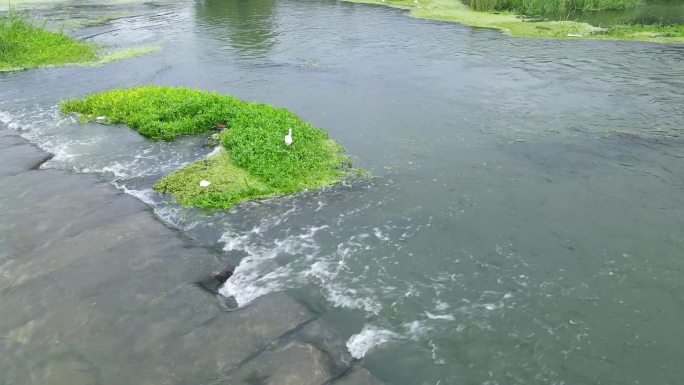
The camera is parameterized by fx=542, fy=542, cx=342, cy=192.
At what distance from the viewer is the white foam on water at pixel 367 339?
812 cm

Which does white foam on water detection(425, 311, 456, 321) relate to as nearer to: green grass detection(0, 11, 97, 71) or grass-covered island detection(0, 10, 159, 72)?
grass-covered island detection(0, 10, 159, 72)

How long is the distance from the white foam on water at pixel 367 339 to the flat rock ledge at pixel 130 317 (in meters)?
0.28

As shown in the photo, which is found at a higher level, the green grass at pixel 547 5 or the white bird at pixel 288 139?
the green grass at pixel 547 5

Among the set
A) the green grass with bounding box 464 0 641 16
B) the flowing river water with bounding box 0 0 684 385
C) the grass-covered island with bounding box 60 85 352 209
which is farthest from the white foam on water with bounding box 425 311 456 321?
Answer: the green grass with bounding box 464 0 641 16

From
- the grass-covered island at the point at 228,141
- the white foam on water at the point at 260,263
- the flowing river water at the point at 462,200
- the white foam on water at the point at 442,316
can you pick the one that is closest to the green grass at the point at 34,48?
the flowing river water at the point at 462,200

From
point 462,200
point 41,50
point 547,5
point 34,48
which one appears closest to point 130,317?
point 462,200

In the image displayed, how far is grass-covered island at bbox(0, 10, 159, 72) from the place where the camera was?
74.3 ft

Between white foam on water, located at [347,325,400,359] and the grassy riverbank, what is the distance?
20.9 m

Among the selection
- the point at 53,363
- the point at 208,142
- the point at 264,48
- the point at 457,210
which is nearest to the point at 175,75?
the point at 264,48

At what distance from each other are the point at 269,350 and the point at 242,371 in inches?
19.4

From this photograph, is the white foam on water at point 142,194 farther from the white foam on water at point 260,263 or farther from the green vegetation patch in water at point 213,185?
the white foam on water at point 260,263

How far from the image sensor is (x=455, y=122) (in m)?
16.4

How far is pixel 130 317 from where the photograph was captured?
8305 mm

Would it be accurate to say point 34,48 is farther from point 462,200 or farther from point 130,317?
point 462,200
